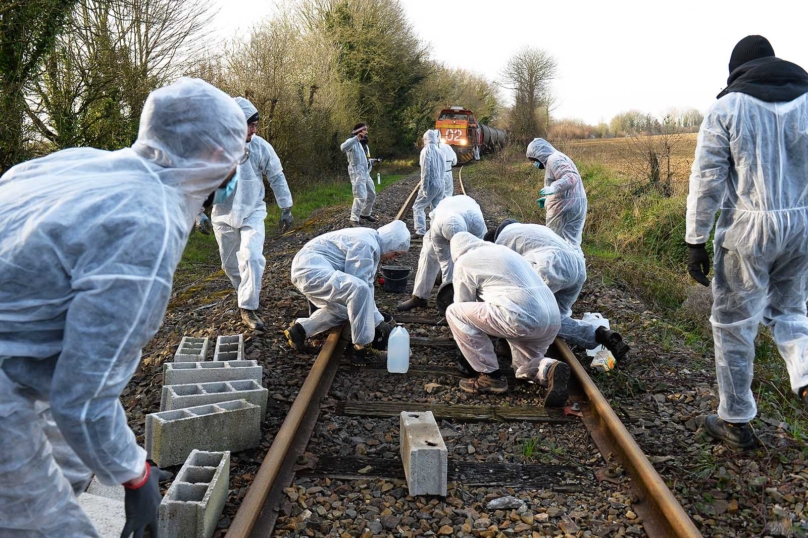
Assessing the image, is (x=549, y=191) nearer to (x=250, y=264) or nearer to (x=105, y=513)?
(x=250, y=264)

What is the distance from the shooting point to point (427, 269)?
275 inches

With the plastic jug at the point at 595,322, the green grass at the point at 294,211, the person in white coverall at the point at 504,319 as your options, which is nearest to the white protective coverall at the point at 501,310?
the person in white coverall at the point at 504,319

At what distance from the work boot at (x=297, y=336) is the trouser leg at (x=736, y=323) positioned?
125 inches

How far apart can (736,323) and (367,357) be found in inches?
114

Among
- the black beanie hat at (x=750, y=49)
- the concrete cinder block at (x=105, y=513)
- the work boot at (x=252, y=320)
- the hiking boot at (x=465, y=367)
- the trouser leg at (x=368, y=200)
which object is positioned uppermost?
the black beanie hat at (x=750, y=49)

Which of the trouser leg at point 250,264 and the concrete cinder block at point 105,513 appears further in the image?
the trouser leg at point 250,264

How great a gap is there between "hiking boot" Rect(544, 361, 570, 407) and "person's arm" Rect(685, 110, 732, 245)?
132 cm

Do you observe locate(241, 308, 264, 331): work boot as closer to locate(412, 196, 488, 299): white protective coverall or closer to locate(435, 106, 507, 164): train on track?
locate(412, 196, 488, 299): white protective coverall

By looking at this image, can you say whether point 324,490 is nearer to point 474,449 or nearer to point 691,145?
point 474,449

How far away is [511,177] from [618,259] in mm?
14459

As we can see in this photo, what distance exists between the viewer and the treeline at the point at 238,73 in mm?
8844

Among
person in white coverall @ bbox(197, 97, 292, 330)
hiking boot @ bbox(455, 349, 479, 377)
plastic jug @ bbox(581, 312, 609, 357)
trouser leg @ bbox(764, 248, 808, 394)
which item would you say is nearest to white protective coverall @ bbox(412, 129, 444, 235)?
person in white coverall @ bbox(197, 97, 292, 330)

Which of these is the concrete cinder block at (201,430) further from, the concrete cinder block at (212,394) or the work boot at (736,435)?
the work boot at (736,435)

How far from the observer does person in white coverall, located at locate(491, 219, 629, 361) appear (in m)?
5.44
